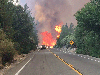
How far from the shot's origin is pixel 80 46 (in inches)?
1625

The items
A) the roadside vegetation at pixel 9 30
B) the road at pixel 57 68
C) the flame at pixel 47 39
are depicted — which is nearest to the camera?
the road at pixel 57 68

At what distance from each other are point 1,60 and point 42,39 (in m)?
179

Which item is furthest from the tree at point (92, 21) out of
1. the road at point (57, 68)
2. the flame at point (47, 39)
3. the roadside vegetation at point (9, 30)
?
the flame at point (47, 39)

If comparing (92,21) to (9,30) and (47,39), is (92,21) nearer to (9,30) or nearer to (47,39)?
(9,30)

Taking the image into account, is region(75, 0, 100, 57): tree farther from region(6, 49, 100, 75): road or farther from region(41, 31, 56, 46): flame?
region(41, 31, 56, 46): flame

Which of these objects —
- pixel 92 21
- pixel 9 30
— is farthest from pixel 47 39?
pixel 9 30

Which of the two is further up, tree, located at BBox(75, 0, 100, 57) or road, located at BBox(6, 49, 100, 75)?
tree, located at BBox(75, 0, 100, 57)

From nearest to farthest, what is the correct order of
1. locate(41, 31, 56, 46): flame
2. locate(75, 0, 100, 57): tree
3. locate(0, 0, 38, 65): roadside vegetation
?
locate(0, 0, 38, 65): roadside vegetation → locate(75, 0, 100, 57): tree → locate(41, 31, 56, 46): flame

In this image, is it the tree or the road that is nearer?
the road

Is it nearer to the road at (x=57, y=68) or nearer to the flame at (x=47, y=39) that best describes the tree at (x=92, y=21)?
the road at (x=57, y=68)

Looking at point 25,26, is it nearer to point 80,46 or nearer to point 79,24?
point 79,24

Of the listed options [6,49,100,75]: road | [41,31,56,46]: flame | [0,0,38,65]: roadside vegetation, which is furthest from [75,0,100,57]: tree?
[41,31,56,46]: flame

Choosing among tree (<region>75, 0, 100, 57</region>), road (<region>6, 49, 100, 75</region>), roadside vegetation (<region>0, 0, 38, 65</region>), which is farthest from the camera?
tree (<region>75, 0, 100, 57</region>)

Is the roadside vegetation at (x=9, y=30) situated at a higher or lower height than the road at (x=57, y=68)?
higher
